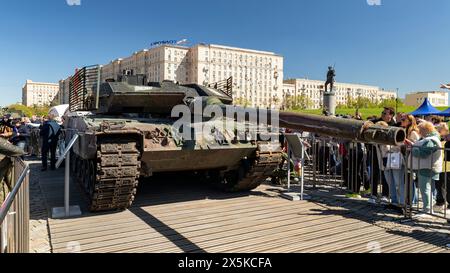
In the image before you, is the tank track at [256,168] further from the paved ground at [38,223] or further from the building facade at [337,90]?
the building facade at [337,90]

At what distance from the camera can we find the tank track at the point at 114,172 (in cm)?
577

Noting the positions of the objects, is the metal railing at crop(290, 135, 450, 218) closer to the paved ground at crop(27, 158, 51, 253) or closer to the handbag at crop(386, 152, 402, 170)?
the handbag at crop(386, 152, 402, 170)

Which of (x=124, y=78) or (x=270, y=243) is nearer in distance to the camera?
(x=270, y=243)

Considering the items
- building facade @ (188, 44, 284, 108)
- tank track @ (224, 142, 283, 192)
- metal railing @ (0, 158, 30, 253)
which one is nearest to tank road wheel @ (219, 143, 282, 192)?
tank track @ (224, 142, 283, 192)

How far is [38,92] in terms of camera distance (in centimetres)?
14250

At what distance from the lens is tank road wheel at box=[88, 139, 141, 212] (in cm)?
577

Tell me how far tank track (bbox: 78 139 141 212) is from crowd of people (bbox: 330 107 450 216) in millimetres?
3883

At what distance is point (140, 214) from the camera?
6.46 meters

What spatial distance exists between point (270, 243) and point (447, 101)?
12722 centimetres

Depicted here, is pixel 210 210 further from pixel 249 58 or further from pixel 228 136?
pixel 249 58

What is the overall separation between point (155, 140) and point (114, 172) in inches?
33.7

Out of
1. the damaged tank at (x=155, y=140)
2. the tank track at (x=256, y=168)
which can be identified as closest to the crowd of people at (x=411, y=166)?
the tank track at (x=256, y=168)

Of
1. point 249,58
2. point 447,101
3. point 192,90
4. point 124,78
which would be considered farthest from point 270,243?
point 447,101

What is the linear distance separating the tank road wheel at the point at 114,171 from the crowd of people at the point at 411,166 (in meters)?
3.88
